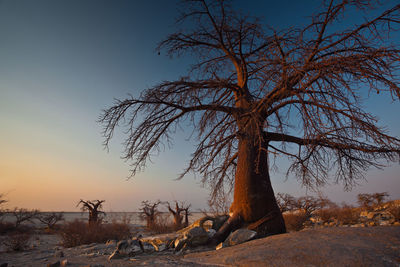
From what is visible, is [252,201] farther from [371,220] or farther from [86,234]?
[371,220]

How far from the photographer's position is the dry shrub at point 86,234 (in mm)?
6934

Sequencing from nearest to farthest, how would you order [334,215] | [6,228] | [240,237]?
[240,237] → [334,215] → [6,228]

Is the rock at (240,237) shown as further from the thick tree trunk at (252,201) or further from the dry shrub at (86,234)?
the dry shrub at (86,234)

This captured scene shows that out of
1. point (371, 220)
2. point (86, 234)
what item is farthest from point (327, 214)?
point (86, 234)

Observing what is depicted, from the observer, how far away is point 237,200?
16.0 ft

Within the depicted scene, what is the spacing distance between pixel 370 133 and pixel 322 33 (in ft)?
5.91

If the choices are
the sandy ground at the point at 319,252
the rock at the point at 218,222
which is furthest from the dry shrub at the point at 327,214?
the sandy ground at the point at 319,252

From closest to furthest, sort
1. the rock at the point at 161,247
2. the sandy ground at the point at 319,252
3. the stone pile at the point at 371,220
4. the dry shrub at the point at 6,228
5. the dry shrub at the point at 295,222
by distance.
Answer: the sandy ground at the point at 319,252 < the rock at the point at 161,247 < the stone pile at the point at 371,220 < the dry shrub at the point at 295,222 < the dry shrub at the point at 6,228

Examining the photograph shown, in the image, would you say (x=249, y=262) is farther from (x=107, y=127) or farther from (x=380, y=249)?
(x=107, y=127)

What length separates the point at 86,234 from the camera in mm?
7117

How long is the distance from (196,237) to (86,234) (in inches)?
194

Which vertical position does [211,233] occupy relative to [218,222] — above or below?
below

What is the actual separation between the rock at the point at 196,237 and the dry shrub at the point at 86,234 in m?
4.79

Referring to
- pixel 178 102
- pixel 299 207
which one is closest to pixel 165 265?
pixel 178 102
